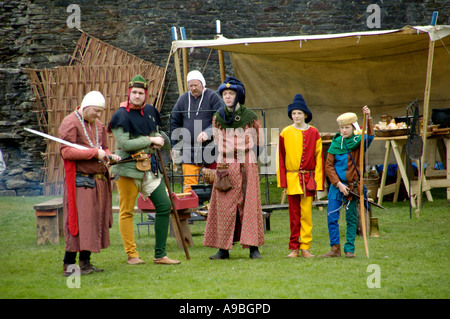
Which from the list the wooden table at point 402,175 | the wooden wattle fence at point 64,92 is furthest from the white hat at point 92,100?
the wooden wattle fence at point 64,92

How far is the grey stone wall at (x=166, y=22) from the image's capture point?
12398 millimetres

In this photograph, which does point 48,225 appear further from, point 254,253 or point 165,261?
point 254,253

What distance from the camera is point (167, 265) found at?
504 centimetres

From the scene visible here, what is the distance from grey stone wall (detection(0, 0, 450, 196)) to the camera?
12398mm

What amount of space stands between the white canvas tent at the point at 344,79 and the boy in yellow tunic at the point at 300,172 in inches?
130

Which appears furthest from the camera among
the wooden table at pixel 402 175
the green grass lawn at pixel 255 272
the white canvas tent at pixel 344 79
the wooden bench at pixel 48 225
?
the white canvas tent at pixel 344 79

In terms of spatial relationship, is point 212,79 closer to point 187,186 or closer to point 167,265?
point 187,186

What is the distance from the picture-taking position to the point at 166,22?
12.5m

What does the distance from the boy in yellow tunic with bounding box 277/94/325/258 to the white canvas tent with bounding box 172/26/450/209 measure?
3.29 meters

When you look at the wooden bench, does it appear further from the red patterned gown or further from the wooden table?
the wooden table

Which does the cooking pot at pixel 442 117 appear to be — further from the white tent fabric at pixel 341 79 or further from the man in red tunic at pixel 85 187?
the man in red tunic at pixel 85 187

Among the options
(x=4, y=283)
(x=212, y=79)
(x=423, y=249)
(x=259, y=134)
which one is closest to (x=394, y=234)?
(x=423, y=249)

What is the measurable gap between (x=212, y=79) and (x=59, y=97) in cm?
308

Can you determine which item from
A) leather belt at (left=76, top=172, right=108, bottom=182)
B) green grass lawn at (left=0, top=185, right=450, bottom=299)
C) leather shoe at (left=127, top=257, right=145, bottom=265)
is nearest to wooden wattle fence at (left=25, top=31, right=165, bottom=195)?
green grass lawn at (left=0, top=185, right=450, bottom=299)
